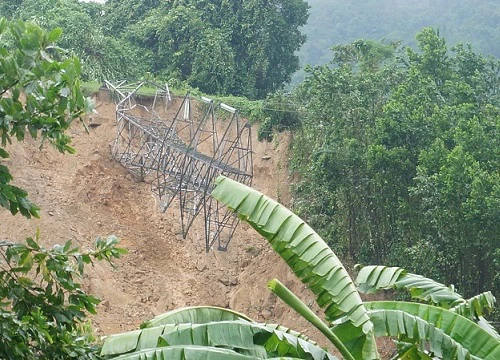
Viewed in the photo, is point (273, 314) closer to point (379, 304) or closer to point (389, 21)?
point (379, 304)

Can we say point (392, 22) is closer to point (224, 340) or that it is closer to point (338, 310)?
point (338, 310)

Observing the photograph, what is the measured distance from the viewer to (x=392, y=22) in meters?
53.0

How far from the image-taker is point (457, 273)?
17141mm

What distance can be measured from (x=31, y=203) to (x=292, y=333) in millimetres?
2210

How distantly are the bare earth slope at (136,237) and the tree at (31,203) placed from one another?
1275cm

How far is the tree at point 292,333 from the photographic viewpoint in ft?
19.6

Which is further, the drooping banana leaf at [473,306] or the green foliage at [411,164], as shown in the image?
the green foliage at [411,164]

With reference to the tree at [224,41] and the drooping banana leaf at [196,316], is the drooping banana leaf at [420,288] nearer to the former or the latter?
the drooping banana leaf at [196,316]

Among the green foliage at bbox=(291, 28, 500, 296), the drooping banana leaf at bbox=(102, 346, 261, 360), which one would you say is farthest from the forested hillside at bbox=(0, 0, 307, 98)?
the drooping banana leaf at bbox=(102, 346, 261, 360)

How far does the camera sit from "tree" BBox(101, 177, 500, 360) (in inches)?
235

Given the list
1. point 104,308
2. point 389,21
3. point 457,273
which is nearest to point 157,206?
point 104,308

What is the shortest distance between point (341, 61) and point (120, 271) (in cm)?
1080

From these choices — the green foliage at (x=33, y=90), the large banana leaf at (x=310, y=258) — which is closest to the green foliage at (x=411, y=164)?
the large banana leaf at (x=310, y=258)

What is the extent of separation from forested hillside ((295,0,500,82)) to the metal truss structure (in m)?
19.3
